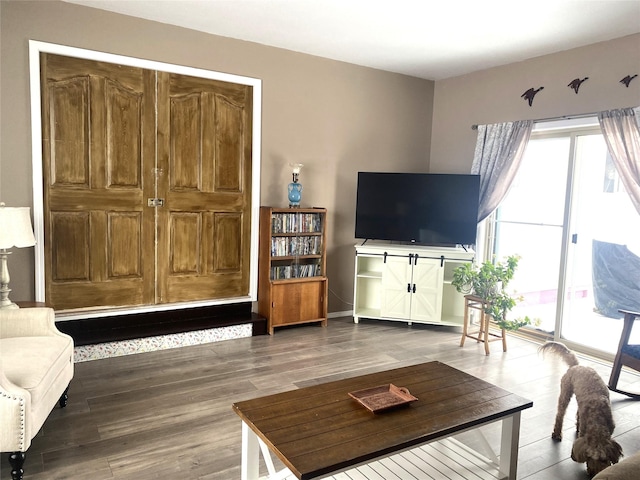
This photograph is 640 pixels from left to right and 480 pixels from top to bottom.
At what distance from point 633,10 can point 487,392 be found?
2944 mm

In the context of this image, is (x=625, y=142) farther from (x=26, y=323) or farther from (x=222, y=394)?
(x=26, y=323)

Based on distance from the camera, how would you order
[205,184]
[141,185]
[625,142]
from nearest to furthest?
1. [625,142]
2. [141,185]
3. [205,184]

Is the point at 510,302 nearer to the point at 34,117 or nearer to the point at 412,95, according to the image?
the point at 412,95

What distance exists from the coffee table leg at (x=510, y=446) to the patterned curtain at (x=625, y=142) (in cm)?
249

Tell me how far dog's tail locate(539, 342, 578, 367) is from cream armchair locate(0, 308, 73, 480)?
272 centimetres

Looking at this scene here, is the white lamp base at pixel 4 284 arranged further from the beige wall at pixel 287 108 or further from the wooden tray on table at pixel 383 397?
the wooden tray on table at pixel 383 397

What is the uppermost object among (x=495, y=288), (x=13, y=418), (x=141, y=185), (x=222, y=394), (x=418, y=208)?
(x=141, y=185)

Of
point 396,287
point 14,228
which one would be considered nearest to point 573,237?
point 396,287

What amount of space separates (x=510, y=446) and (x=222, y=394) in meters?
1.82

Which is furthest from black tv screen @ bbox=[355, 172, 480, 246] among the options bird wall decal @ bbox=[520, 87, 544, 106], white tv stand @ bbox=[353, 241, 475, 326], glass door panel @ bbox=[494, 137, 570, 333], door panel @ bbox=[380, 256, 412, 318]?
bird wall decal @ bbox=[520, 87, 544, 106]

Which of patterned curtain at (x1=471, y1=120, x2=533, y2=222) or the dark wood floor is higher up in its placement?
patterned curtain at (x1=471, y1=120, x2=533, y2=222)

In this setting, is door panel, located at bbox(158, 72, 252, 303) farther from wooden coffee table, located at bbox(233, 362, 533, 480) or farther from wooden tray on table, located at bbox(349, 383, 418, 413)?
wooden tray on table, located at bbox(349, 383, 418, 413)

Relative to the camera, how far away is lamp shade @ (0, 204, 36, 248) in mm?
2873

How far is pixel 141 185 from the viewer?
402 cm
